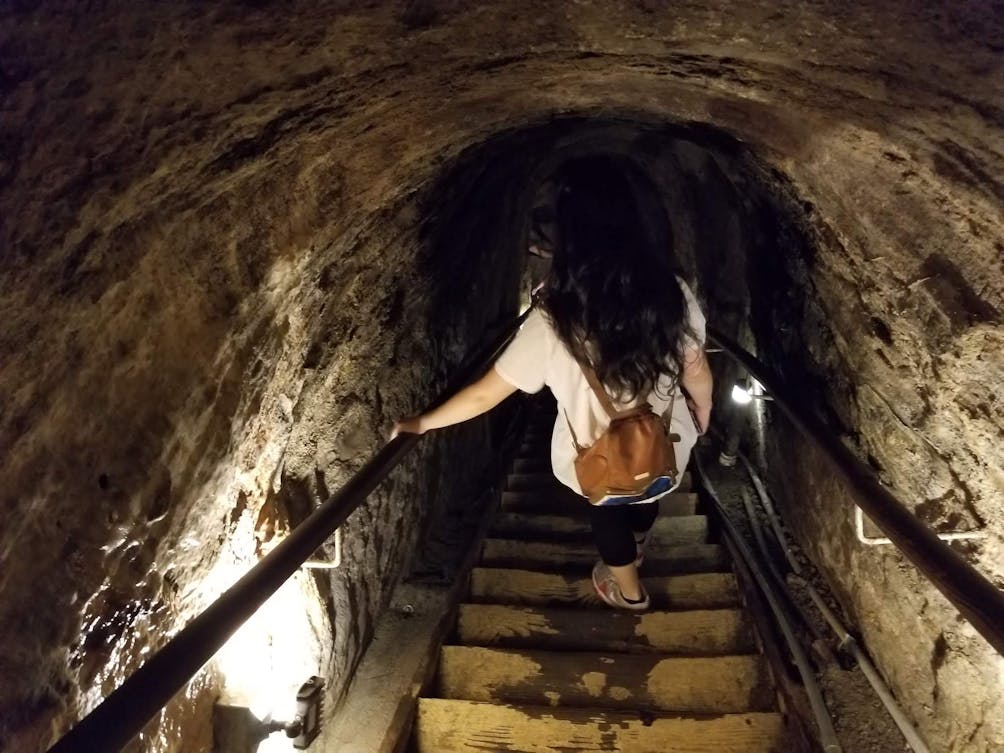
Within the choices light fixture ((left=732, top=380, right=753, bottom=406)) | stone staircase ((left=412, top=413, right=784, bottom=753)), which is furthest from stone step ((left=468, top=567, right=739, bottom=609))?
light fixture ((left=732, top=380, right=753, bottom=406))

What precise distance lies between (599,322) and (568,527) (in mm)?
2480

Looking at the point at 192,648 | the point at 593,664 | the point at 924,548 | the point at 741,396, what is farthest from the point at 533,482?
the point at 192,648

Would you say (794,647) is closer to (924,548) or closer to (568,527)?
(924,548)

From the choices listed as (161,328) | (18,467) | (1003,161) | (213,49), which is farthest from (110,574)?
(1003,161)

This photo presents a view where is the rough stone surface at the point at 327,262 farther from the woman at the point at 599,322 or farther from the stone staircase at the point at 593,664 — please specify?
the stone staircase at the point at 593,664

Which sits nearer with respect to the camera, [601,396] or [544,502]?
[601,396]

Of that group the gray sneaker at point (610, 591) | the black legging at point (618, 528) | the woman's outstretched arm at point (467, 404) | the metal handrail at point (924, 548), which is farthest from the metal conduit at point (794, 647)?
the woman's outstretched arm at point (467, 404)

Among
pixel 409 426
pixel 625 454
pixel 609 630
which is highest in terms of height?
pixel 625 454

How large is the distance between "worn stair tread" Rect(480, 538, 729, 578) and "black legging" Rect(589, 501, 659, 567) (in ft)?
2.73

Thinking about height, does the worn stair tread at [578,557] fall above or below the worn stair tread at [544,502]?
above

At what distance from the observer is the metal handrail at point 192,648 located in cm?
114

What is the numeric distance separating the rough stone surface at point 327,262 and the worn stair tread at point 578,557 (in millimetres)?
628

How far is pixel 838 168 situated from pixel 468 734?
7.76 feet

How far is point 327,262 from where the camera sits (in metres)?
2.68
